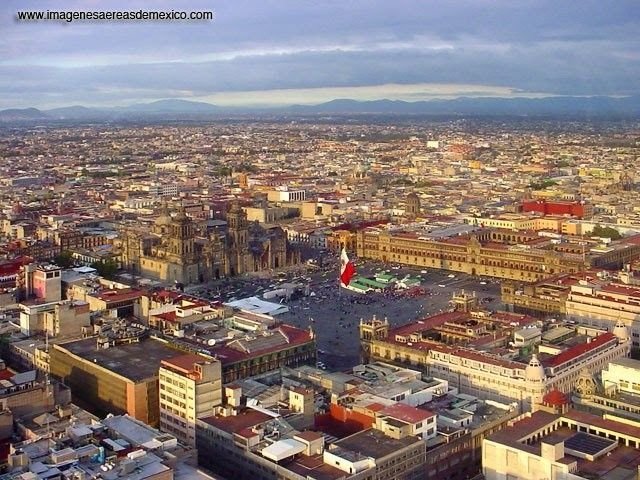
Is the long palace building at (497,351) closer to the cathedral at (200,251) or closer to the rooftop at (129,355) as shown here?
the rooftop at (129,355)

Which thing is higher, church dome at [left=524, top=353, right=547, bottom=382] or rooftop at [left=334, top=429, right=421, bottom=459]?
church dome at [left=524, top=353, right=547, bottom=382]

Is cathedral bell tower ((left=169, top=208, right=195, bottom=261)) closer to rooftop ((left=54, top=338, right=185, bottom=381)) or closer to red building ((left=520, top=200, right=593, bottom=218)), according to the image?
rooftop ((left=54, top=338, right=185, bottom=381))

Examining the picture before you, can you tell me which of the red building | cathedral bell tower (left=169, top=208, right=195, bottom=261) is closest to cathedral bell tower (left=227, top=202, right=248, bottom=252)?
cathedral bell tower (left=169, top=208, right=195, bottom=261)

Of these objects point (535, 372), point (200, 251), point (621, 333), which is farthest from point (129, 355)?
point (200, 251)

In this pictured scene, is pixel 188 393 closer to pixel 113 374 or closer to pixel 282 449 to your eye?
pixel 113 374

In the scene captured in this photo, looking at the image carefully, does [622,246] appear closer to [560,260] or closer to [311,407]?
[560,260]

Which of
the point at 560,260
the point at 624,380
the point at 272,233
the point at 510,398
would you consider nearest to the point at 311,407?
the point at 510,398
